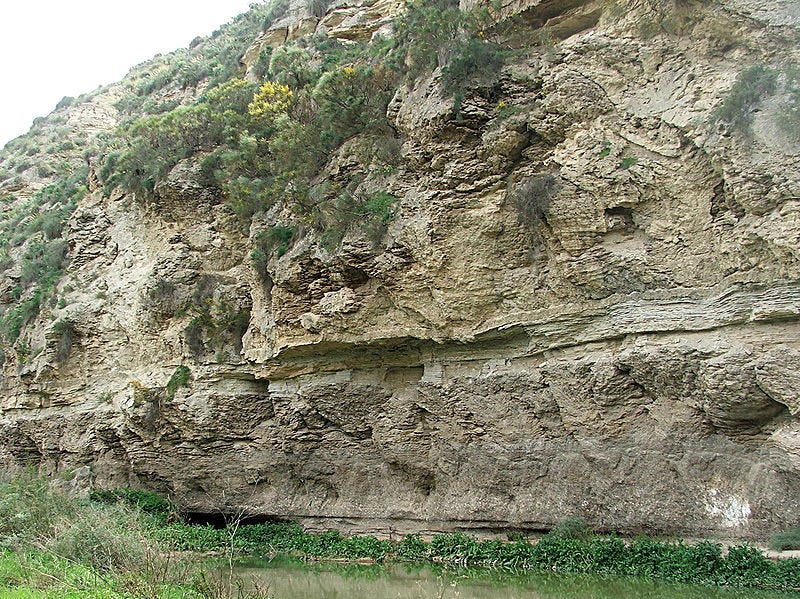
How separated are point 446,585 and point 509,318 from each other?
5648mm

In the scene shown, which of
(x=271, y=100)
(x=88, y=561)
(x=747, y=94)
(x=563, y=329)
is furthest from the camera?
(x=271, y=100)

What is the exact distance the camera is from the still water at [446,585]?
10.3 m

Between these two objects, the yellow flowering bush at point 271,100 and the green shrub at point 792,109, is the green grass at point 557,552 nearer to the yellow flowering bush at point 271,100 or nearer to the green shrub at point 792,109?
the green shrub at point 792,109

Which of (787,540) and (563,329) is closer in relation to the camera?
(787,540)

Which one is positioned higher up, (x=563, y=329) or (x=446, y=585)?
(x=563, y=329)

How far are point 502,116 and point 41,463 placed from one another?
19863mm

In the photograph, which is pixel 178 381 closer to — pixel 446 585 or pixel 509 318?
pixel 509 318

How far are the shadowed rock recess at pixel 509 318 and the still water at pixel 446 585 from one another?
155 cm

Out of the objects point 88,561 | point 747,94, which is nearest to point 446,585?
point 88,561

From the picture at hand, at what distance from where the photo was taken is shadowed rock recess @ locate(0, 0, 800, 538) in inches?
446

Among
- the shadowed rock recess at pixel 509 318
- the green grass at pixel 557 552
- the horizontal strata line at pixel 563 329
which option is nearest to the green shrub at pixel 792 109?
the shadowed rock recess at pixel 509 318

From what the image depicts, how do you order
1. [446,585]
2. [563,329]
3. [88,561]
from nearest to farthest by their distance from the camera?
1. [88,561]
2. [446,585]
3. [563,329]

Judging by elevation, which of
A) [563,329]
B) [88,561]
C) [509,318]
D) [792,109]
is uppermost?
[792,109]

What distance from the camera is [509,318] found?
14.3 meters
